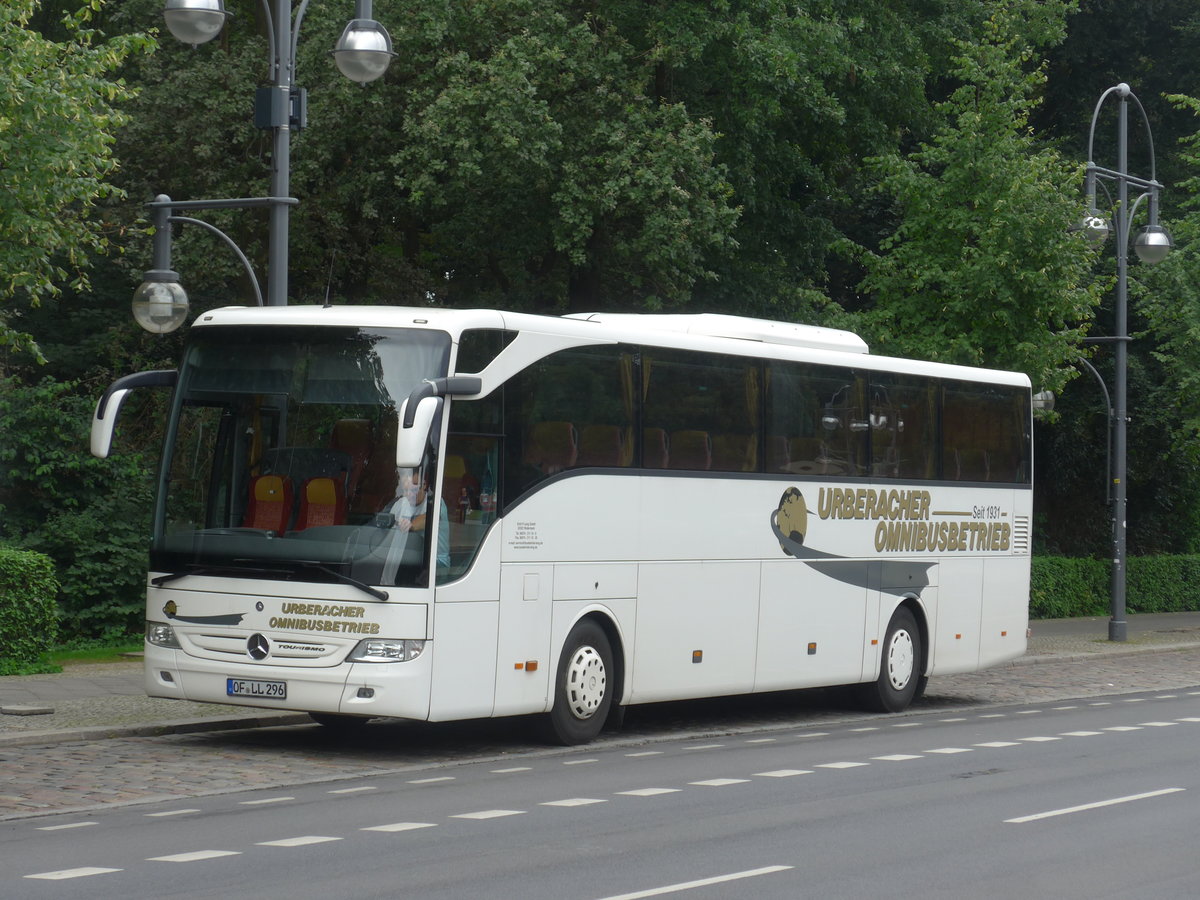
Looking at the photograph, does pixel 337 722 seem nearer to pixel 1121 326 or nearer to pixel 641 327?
pixel 641 327

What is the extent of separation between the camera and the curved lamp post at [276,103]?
15.8 meters

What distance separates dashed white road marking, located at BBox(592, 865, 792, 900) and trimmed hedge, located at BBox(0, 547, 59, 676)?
12.1 m

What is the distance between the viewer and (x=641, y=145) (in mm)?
27562

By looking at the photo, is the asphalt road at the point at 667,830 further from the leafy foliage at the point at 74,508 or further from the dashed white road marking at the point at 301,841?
the leafy foliage at the point at 74,508

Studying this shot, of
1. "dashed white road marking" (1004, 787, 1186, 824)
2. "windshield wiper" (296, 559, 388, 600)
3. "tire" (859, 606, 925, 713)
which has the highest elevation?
"windshield wiper" (296, 559, 388, 600)

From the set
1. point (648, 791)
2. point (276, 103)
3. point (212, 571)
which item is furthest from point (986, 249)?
point (648, 791)

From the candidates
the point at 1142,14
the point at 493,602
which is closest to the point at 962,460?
the point at 493,602

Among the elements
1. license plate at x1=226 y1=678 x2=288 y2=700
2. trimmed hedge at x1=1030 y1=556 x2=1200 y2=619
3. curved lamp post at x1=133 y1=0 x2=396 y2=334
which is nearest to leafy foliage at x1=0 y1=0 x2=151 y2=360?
curved lamp post at x1=133 y1=0 x2=396 y2=334

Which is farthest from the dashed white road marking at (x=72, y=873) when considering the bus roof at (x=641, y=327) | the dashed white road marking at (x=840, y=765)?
the dashed white road marking at (x=840, y=765)

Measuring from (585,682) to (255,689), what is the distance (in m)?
2.79

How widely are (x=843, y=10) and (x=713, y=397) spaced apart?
1720 cm

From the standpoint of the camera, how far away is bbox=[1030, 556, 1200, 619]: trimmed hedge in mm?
35438

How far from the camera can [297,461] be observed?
13.3 m

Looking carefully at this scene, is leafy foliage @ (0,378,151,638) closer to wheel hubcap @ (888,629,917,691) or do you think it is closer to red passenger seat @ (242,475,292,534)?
wheel hubcap @ (888,629,917,691)
